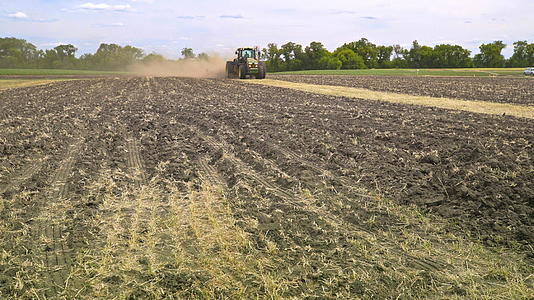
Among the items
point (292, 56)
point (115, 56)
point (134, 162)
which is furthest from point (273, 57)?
point (134, 162)

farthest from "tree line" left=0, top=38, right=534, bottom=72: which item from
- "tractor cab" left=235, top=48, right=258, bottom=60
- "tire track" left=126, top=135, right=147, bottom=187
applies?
"tire track" left=126, top=135, right=147, bottom=187

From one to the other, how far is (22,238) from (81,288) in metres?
1.65

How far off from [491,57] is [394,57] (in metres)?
17.7

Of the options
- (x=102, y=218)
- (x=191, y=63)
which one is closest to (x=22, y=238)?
(x=102, y=218)

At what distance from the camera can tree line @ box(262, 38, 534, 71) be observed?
3194 inches

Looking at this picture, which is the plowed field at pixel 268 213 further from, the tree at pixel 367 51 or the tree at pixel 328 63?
the tree at pixel 367 51

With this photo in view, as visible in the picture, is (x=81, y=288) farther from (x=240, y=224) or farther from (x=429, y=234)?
(x=429, y=234)

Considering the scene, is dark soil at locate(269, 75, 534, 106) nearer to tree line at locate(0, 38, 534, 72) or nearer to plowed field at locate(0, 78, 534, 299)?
plowed field at locate(0, 78, 534, 299)

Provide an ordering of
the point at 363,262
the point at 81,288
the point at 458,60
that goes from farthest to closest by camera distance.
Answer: the point at 458,60, the point at 363,262, the point at 81,288

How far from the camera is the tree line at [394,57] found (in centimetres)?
8112

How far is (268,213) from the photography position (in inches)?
250

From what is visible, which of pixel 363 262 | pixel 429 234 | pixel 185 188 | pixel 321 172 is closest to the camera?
pixel 363 262

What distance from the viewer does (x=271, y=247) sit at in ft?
17.0

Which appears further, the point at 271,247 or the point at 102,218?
the point at 102,218
